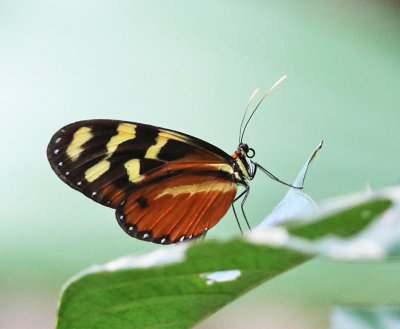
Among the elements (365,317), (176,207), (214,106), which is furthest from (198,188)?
(214,106)

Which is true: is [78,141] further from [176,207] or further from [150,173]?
[176,207]

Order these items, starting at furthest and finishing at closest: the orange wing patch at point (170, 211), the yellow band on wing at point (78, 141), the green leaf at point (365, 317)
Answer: the orange wing patch at point (170, 211)
the yellow band on wing at point (78, 141)
the green leaf at point (365, 317)

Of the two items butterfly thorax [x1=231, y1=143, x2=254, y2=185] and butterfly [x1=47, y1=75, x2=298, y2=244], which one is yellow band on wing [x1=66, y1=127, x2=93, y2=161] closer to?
butterfly [x1=47, y1=75, x2=298, y2=244]

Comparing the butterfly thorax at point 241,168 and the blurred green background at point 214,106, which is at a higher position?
the blurred green background at point 214,106

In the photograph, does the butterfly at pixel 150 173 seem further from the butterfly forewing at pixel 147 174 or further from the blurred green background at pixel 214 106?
the blurred green background at pixel 214 106

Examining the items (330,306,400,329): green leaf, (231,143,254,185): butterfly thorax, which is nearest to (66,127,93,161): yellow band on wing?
(231,143,254,185): butterfly thorax

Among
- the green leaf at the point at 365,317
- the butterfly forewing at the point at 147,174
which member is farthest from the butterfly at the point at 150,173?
the green leaf at the point at 365,317

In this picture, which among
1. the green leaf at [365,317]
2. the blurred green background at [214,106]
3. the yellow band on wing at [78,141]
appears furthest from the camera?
the blurred green background at [214,106]
